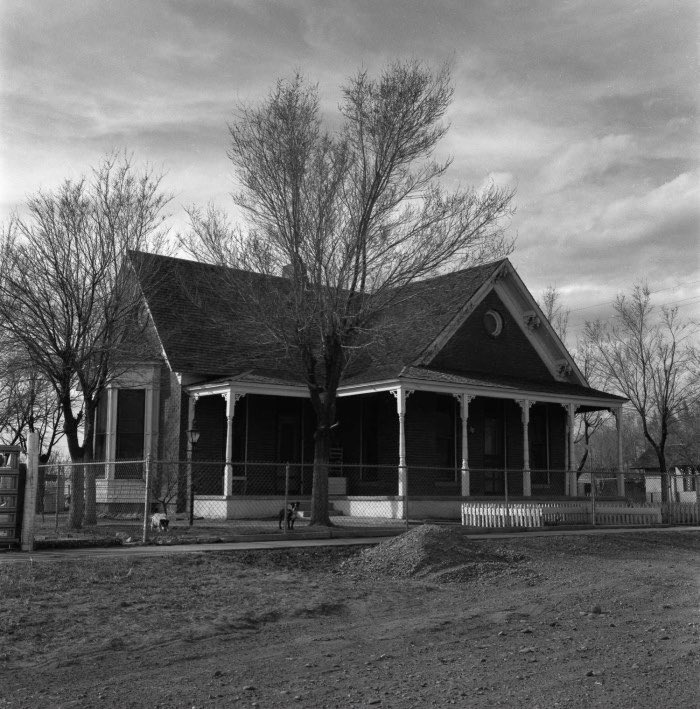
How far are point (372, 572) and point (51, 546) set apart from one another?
521cm

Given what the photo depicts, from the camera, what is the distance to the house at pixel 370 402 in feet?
76.3

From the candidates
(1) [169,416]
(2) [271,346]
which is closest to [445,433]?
(2) [271,346]

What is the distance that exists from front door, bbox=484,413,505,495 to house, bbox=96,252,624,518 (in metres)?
0.04

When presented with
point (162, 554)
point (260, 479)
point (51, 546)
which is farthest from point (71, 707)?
point (260, 479)

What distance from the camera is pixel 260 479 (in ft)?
80.4

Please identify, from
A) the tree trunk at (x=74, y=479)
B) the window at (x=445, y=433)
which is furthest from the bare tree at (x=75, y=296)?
the window at (x=445, y=433)

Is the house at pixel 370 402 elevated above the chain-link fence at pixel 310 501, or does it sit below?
above

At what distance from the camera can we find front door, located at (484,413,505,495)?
27312 mm

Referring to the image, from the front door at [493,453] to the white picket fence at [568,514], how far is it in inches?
148

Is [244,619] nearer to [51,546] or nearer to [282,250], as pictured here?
[51,546]

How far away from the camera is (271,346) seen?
71.5 feet

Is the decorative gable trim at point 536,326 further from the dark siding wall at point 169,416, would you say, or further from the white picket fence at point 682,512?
the dark siding wall at point 169,416

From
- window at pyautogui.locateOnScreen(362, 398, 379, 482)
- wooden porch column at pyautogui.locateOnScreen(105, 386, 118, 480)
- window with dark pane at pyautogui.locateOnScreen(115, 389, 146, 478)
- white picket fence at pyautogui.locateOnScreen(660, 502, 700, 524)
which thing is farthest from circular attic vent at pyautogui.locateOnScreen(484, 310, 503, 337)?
wooden porch column at pyautogui.locateOnScreen(105, 386, 118, 480)

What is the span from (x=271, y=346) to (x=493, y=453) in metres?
9.44
